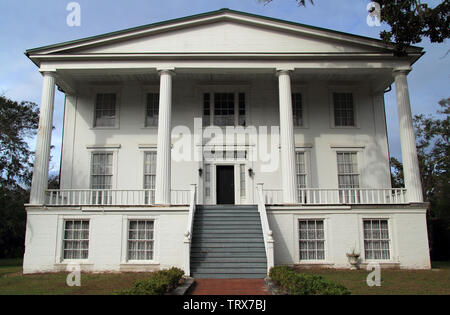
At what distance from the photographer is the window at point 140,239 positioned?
15.7 m

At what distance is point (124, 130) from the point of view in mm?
19578

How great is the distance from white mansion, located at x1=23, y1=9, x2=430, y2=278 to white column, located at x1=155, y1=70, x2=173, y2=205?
46 mm

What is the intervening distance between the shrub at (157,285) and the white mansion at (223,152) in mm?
2343

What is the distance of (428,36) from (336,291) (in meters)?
10.2

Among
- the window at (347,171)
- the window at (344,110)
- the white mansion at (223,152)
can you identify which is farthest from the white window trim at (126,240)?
the window at (344,110)

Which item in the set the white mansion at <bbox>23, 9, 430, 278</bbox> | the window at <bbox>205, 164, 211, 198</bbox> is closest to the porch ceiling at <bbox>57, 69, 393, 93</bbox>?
the white mansion at <bbox>23, 9, 430, 278</bbox>

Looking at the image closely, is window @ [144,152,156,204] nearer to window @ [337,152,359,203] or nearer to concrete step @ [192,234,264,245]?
concrete step @ [192,234,264,245]

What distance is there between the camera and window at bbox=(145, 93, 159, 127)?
1984 cm

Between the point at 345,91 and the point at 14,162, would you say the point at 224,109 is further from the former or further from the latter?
the point at 14,162

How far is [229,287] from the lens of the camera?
11.1 meters

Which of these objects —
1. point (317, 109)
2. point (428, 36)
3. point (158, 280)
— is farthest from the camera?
point (317, 109)

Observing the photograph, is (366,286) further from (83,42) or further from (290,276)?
(83,42)

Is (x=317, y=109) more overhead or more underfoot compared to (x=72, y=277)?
more overhead

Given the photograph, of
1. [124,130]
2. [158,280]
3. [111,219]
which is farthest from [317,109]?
[158,280]
